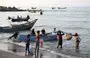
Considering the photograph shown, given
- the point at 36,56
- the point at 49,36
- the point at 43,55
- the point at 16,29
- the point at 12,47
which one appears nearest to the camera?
the point at 36,56

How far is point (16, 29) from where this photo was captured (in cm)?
5188

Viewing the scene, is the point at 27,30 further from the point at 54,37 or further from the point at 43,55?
the point at 43,55

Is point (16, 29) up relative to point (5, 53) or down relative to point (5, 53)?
down

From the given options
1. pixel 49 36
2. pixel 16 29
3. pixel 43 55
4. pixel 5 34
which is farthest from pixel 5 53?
pixel 16 29

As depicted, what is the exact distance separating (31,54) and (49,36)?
1769cm

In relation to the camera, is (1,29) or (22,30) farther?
(22,30)

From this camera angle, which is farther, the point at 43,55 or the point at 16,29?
the point at 16,29

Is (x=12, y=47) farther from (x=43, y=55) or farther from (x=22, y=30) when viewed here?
(x=22, y=30)

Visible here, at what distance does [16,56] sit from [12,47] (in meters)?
4.43

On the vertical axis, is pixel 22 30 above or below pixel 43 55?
below

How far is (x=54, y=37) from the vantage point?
37.5 meters

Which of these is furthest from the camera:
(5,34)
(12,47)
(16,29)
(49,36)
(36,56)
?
(16,29)

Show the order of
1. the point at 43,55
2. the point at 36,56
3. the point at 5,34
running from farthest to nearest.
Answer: the point at 5,34, the point at 43,55, the point at 36,56

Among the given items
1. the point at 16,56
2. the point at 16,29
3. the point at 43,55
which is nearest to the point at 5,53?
the point at 16,56
